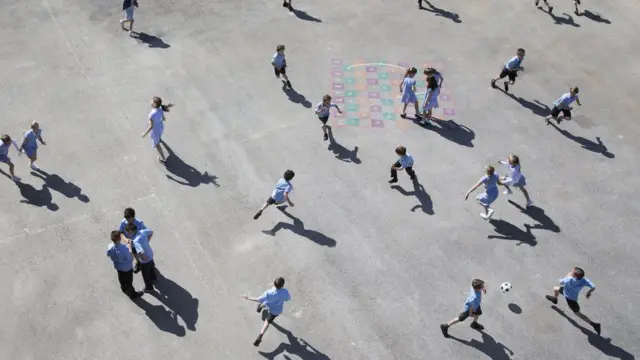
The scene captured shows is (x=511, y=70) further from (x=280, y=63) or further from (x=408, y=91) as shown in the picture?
(x=280, y=63)

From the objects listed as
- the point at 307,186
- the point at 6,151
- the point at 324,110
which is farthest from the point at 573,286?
the point at 6,151

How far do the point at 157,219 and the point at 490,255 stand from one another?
7860mm

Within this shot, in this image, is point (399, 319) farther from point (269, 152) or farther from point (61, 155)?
point (61, 155)

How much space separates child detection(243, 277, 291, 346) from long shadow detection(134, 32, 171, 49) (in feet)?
37.6

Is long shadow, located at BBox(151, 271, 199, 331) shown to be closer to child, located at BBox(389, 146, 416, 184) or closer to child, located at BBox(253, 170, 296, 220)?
child, located at BBox(253, 170, 296, 220)

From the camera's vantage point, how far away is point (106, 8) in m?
21.7

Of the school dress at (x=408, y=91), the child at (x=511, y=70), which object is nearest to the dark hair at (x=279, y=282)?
the school dress at (x=408, y=91)

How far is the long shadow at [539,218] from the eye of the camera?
14.9 m

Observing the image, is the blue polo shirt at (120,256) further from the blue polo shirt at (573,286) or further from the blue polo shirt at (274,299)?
the blue polo shirt at (573,286)

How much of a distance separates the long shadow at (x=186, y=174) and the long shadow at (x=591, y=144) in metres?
10.2

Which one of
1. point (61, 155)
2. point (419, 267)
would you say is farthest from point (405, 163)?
point (61, 155)

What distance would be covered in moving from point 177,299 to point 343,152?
6.24 metres

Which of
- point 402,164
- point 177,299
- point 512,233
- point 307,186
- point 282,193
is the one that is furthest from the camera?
point 307,186

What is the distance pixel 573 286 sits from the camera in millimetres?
12180
